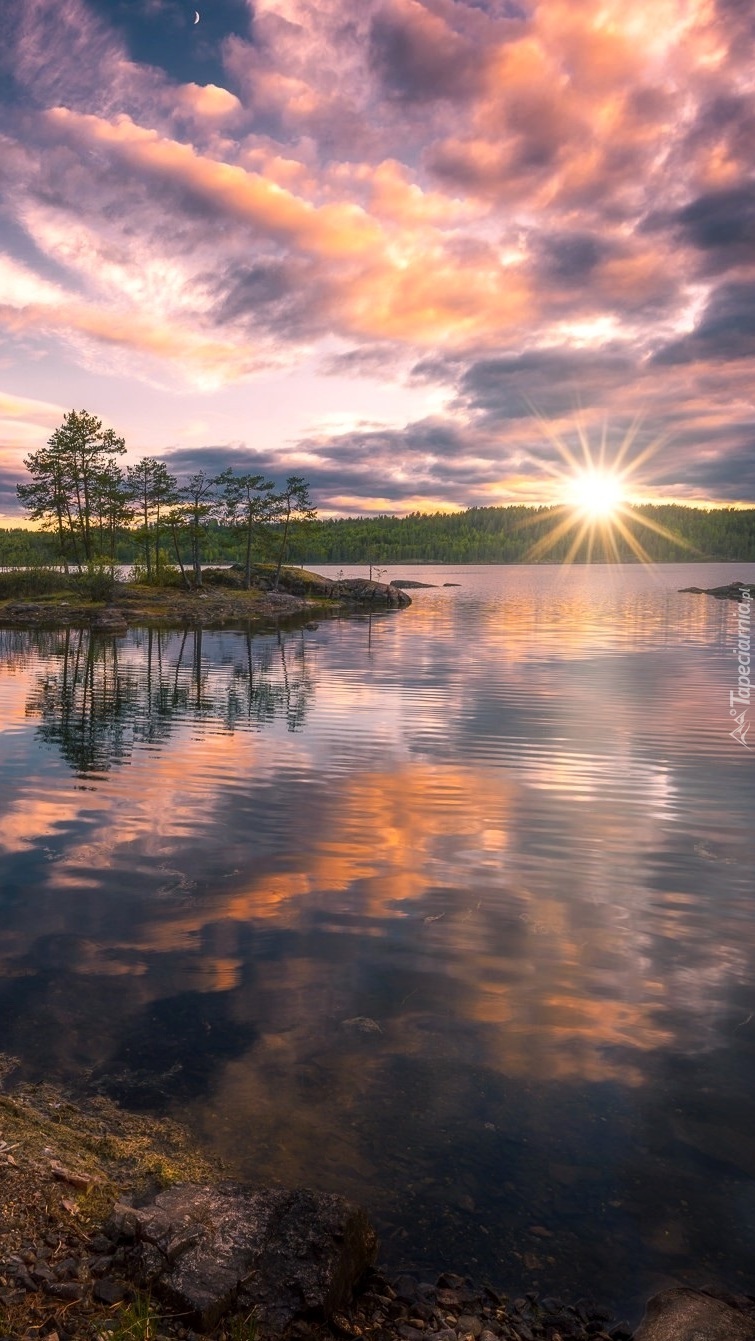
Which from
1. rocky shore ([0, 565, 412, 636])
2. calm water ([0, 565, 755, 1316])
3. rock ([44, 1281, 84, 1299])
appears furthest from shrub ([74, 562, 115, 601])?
rock ([44, 1281, 84, 1299])

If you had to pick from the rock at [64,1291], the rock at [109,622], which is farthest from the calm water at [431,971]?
the rock at [109,622]

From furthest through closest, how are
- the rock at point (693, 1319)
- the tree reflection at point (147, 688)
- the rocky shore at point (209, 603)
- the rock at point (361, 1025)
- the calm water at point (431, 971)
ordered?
the rocky shore at point (209, 603) < the tree reflection at point (147, 688) < the rock at point (361, 1025) < the calm water at point (431, 971) < the rock at point (693, 1319)

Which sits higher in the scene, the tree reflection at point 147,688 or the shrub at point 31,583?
the shrub at point 31,583

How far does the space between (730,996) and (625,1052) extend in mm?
1945

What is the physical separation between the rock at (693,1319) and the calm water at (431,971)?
28 centimetres

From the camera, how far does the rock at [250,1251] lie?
4.90m

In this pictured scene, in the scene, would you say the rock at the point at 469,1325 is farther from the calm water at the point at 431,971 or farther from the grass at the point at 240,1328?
the grass at the point at 240,1328

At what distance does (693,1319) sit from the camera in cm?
524

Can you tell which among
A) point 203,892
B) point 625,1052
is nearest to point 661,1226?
point 625,1052

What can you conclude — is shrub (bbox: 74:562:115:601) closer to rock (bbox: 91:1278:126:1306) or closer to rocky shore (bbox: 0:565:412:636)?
rocky shore (bbox: 0:565:412:636)

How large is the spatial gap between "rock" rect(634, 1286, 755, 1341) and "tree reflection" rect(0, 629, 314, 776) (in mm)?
18159

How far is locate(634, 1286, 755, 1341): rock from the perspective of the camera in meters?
5.07

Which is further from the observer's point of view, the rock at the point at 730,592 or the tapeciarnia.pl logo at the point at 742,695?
the rock at the point at 730,592

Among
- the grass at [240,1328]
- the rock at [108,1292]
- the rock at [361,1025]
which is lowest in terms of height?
the rock at [361,1025]
